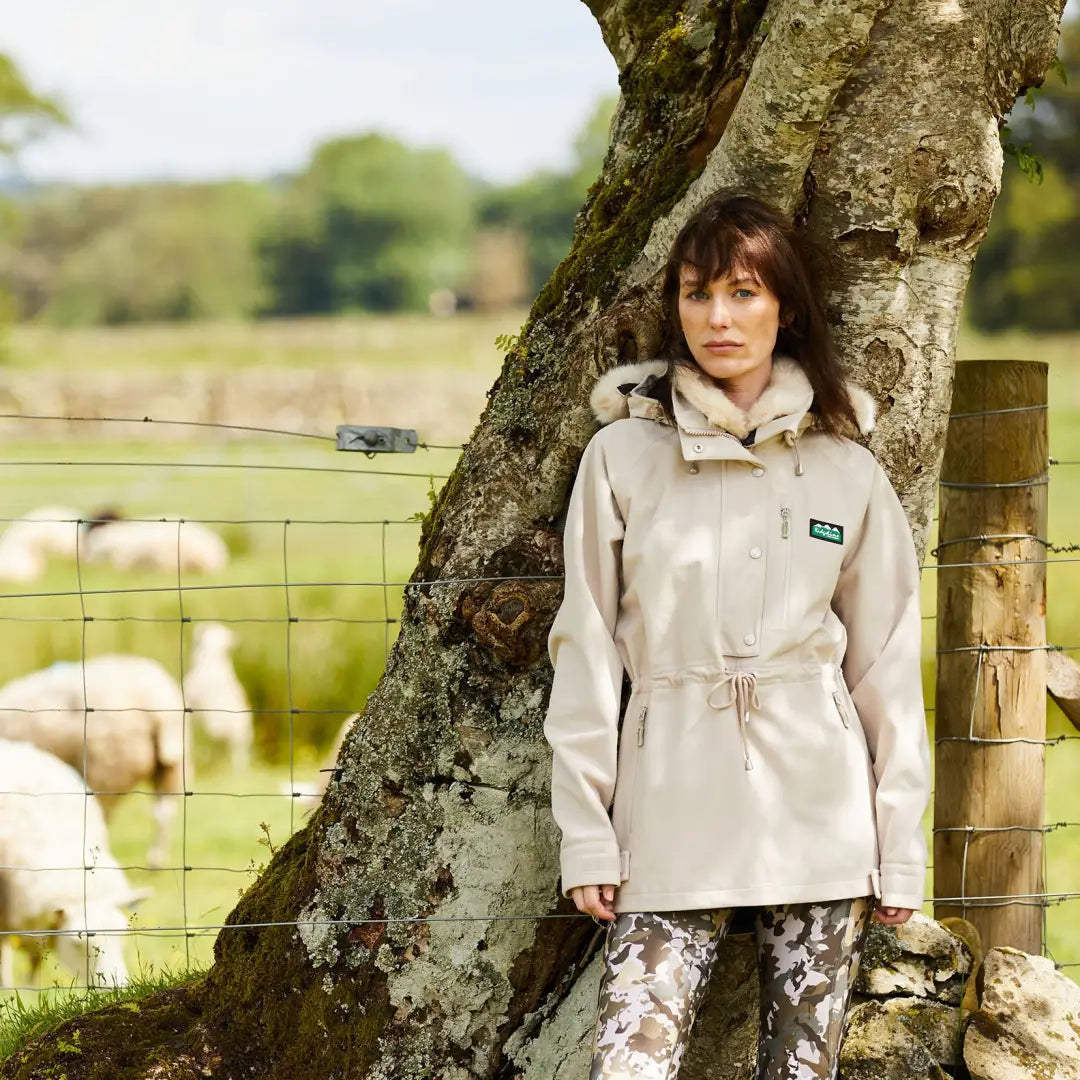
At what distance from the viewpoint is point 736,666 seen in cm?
257

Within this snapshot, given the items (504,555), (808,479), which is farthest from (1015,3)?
(504,555)

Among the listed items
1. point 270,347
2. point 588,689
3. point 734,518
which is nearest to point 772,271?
point 734,518

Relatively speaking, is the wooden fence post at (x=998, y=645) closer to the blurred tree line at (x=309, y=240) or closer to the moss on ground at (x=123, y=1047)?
the moss on ground at (x=123, y=1047)

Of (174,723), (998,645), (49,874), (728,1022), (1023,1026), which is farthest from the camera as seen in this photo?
(174,723)

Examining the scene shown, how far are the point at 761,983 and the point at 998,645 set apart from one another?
1410 millimetres

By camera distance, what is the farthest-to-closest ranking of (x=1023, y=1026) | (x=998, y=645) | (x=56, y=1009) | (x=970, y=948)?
(x=56, y=1009) < (x=998, y=645) < (x=970, y=948) < (x=1023, y=1026)

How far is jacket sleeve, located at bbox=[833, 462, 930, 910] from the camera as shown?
2570 mm

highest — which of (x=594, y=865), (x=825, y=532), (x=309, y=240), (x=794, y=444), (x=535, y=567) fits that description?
(x=309, y=240)

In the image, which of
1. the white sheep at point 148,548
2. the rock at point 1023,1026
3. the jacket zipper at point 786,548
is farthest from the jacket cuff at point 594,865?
the white sheep at point 148,548

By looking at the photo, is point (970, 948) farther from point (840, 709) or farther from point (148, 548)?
point (148, 548)

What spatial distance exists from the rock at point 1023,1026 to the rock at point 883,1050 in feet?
0.37

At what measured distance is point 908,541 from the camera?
273 centimetres

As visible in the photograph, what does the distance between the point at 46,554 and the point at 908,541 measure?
20228 millimetres

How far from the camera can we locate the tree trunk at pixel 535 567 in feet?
9.62
